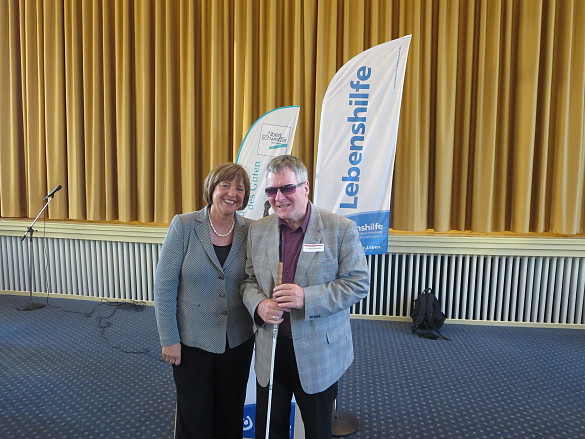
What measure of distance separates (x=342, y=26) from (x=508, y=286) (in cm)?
302

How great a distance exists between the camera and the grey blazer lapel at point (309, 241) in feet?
5.21

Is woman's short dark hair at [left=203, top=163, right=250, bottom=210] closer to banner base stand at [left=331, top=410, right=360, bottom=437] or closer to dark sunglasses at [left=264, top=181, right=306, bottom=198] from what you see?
dark sunglasses at [left=264, top=181, right=306, bottom=198]

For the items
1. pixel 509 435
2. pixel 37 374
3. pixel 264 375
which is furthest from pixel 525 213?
pixel 37 374

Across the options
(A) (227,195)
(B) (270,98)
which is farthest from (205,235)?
(B) (270,98)

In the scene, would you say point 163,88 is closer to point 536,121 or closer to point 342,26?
point 342,26

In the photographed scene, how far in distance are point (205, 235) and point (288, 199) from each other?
1.21 ft

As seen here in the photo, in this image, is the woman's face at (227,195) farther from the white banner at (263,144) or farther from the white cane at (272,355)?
the white banner at (263,144)

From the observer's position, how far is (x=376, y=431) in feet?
8.39

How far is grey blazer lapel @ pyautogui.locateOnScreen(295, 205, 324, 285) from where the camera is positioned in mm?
1587

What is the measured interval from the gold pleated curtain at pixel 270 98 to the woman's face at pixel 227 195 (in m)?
2.97

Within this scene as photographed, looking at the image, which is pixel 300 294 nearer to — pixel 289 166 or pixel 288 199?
pixel 288 199

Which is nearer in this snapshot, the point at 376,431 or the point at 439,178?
the point at 376,431

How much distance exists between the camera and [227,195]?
1.70 m

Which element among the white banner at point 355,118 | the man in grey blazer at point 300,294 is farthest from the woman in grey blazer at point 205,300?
the white banner at point 355,118
